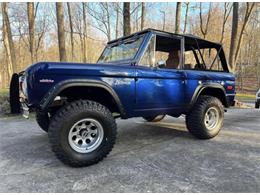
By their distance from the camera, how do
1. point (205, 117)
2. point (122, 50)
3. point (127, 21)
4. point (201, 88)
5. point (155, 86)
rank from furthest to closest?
point (127, 21) < point (205, 117) < point (201, 88) < point (122, 50) < point (155, 86)

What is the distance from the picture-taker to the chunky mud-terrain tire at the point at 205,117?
4.33 metres

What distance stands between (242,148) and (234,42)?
897cm

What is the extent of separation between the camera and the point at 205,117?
4.51 meters

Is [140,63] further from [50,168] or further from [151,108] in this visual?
[50,168]

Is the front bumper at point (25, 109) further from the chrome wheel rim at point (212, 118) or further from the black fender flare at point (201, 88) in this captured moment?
the chrome wheel rim at point (212, 118)

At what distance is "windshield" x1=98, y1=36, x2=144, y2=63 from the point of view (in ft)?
12.8

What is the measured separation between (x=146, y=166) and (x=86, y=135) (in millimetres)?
966

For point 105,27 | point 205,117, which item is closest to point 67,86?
point 205,117

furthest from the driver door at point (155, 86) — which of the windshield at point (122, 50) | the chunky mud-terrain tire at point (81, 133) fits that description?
the chunky mud-terrain tire at point (81, 133)

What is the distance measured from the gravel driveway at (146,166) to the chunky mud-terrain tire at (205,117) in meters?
0.17

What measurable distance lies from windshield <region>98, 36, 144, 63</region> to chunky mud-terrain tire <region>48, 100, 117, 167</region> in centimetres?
125

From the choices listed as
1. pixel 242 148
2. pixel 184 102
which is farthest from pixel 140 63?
pixel 242 148

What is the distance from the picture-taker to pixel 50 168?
118 inches

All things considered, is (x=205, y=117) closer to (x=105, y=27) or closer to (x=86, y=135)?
(x=86, y=135)
